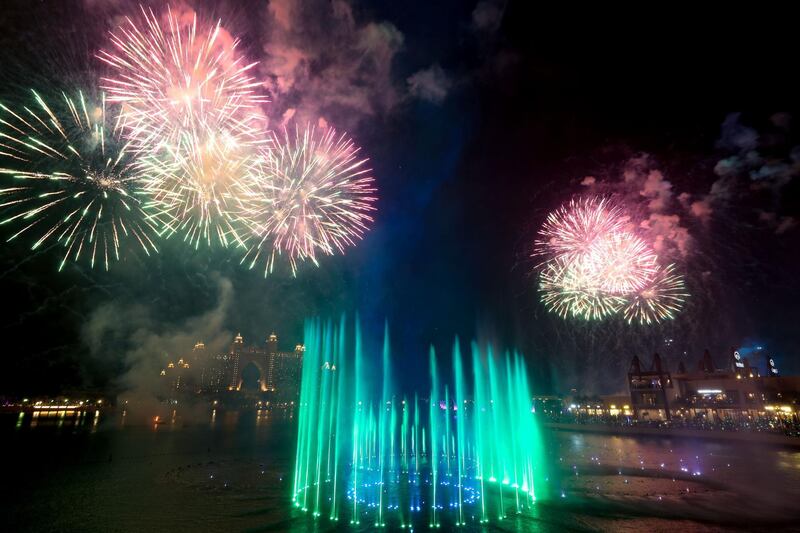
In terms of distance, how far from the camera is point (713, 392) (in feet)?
277

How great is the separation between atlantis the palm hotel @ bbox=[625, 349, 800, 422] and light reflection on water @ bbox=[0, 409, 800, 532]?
3753 cm

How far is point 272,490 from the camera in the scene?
26.4 m

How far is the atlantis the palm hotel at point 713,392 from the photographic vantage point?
71.6 metres

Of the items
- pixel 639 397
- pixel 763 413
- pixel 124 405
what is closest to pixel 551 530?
pixel 763 413

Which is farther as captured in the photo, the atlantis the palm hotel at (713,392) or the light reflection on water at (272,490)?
the atlantis the palm hotel at (713,392)

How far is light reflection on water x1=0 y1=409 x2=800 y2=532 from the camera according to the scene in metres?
19.5

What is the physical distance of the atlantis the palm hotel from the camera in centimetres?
7162

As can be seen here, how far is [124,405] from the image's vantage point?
167 metres

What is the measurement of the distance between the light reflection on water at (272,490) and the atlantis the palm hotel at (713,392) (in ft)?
123

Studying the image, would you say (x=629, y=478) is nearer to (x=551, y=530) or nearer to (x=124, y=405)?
(x=551, y=530)

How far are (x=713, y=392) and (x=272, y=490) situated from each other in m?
96.0

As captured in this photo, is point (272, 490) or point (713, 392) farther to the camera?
point (713, 392)

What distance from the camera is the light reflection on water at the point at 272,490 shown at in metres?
19.5

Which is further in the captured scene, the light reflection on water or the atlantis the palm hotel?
the atlantis the palm hotel
